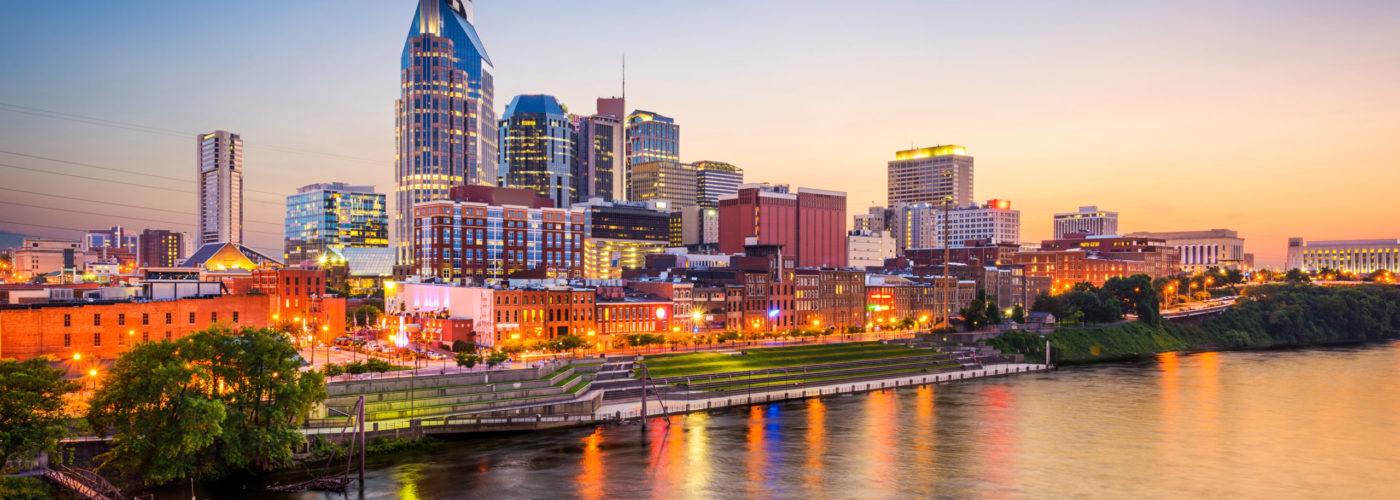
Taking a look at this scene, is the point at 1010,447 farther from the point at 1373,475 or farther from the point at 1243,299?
the point at 1243,299

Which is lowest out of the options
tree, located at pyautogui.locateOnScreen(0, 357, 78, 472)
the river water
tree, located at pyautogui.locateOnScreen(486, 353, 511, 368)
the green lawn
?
the river water

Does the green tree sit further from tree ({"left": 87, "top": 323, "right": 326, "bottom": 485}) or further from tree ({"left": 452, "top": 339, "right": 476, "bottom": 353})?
tree ({"left": 87, "top": 323, "right": 326, "bottom": 485})

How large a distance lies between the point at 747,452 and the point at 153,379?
41129mm

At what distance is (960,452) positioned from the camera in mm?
71938

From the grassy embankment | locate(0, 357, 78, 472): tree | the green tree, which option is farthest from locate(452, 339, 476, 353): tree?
the green tree

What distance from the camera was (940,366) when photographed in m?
125

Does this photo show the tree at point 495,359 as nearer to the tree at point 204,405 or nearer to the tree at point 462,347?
the tree at point 462,347

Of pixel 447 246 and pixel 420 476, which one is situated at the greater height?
pixel 447 246

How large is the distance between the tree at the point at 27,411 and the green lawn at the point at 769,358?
191 feet

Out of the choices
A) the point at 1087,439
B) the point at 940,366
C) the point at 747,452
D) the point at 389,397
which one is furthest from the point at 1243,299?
the point at 389,397

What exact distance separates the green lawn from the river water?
13.3 m

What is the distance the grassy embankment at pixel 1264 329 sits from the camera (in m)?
156

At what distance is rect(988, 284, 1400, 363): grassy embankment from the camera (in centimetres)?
15562

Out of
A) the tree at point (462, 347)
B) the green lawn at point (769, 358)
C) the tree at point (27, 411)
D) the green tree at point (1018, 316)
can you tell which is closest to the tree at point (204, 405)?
the tree at point (27, 411)
